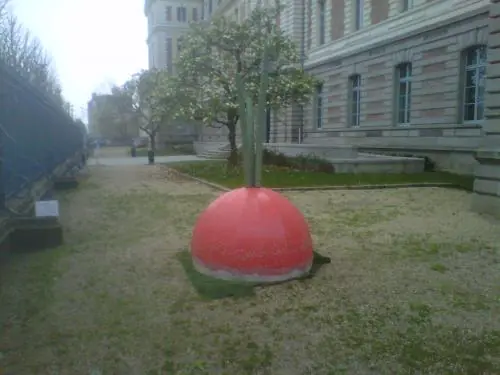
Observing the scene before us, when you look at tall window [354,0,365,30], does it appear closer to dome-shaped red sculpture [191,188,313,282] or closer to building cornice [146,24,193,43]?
dome-shaped red sculpture [191,188,313,282]

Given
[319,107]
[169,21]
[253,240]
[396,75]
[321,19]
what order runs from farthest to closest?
[169,21] < [321,19] < [319,107] < [396,75] < [253,240]

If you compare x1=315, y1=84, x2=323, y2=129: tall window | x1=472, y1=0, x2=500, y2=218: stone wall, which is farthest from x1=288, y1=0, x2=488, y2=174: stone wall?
x1=472, y1=0, x2=500, y2=218: stone wall

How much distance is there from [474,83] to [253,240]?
801 inches

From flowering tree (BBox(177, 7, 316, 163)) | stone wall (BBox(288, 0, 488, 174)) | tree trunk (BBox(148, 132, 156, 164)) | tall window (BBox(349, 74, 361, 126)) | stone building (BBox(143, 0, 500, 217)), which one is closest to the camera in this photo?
flowering tree (BBox(177, 7, 316, 163))

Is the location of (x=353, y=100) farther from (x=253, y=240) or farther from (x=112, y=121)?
(x=112, y=121)

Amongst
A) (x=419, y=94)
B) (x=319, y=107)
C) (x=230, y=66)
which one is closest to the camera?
(x=230, y=66)

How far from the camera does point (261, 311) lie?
4730 mm

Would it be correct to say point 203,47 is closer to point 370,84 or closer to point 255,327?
point 370,84

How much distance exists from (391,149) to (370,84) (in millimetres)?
4827

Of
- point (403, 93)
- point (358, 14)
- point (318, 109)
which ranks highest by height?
point (358, 14)

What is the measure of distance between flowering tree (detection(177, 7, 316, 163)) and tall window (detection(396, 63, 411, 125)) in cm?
764

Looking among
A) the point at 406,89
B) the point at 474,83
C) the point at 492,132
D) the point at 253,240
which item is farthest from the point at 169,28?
the point at 253,240

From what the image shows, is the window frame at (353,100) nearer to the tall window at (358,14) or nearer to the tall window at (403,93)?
the tall window at (358,14)

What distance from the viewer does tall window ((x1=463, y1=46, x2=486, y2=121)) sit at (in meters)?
22.0
